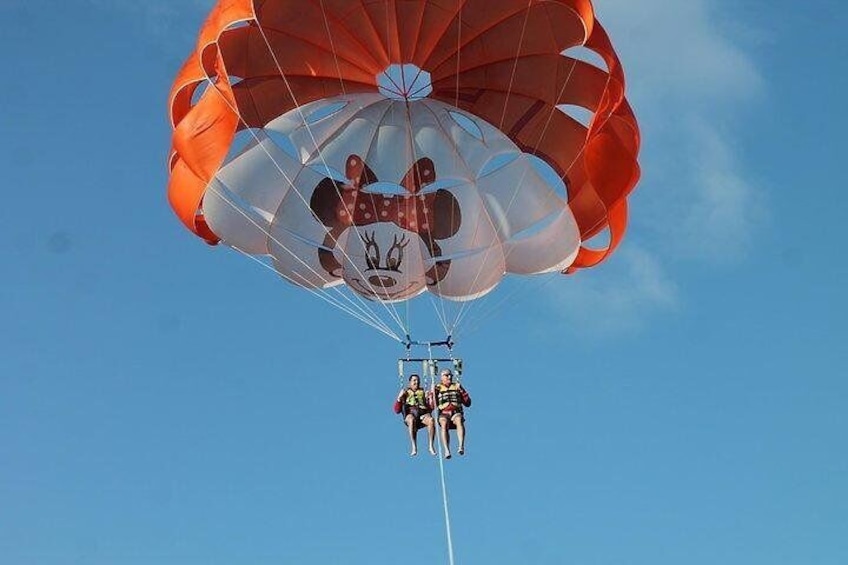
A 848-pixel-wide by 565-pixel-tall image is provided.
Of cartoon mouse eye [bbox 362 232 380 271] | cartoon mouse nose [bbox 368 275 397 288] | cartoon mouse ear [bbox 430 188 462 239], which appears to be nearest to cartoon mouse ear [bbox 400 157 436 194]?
cartoon mouse ear [bbox 430 188 462 239]

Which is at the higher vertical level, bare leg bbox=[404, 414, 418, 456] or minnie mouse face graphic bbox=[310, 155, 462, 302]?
minnie mouse face graphic bbox=[310, 155, 462, 302]

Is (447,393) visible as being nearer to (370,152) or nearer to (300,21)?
(370,152)

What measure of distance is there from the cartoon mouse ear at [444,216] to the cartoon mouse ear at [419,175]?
24cm

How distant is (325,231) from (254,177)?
1253 mm

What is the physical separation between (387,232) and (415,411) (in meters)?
2.91

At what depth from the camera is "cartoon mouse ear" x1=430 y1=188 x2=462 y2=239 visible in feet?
59.9

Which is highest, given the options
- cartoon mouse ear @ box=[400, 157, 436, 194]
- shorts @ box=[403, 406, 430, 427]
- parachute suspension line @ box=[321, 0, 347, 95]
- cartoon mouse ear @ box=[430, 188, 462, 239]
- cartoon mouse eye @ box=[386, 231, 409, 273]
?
parachute suspension line @ box=[321, 0, 347, 95]

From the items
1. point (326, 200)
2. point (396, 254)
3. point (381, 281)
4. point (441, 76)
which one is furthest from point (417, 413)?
point (441, 76)

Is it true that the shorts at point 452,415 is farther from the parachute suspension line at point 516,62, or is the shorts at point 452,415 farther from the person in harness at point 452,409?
the parachute suspension line at point 516,62

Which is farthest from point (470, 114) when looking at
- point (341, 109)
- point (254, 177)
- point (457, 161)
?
point (254, 177)

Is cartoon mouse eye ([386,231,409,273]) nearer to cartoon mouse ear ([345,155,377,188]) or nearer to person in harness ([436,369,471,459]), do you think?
cartoon mouse ear ([345,155,377,188])

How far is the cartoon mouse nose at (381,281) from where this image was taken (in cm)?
1841

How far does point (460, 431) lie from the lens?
16438mm

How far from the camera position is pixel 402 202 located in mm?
18438
